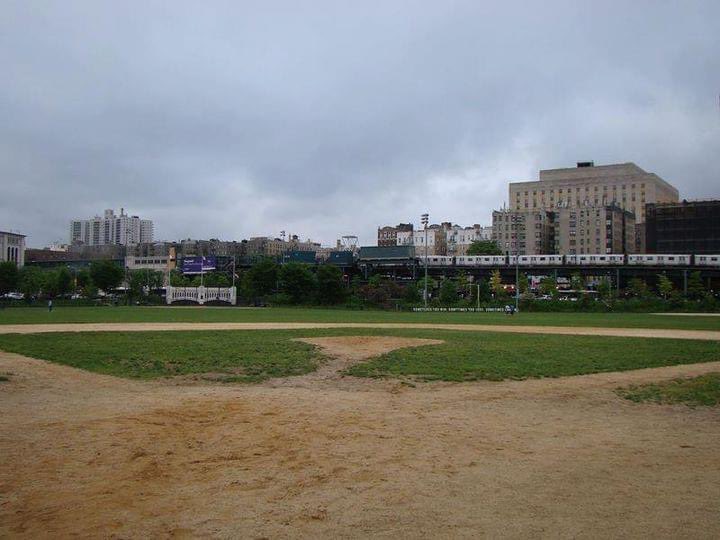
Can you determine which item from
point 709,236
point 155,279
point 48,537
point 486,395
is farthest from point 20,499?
point 709,236

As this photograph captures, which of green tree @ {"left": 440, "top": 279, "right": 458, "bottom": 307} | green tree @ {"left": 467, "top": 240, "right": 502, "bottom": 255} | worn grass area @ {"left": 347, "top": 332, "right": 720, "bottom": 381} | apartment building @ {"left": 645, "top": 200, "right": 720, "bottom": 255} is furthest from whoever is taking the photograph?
green tree @ {"left": 467, "top": 240, "right": 502, "bottom": 255}

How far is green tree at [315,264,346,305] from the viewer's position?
358 feet

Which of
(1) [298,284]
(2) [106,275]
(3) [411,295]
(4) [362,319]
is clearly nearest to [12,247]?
(2) [106,275]

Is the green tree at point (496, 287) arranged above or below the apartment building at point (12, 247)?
below

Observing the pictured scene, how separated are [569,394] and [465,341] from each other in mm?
13729

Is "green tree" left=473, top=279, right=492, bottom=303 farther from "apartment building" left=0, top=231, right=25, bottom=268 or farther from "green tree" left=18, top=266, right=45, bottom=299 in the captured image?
"apartment building" left=0, top=231, right=25, bottom=268

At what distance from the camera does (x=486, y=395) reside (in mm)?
16406

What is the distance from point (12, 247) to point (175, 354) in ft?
660

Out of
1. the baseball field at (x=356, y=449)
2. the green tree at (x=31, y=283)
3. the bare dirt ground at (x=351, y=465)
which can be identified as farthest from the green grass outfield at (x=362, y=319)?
the green tree at (x=31, y=283)

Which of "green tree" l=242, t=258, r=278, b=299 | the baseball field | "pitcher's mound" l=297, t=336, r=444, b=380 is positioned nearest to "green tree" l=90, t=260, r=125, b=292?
"green tree" l=242, t=258, r=278, b=299

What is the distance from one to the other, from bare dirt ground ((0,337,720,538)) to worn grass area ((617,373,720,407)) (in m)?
0.89

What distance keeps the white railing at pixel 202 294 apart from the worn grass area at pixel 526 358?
86.3 m

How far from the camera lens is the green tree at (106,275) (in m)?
130

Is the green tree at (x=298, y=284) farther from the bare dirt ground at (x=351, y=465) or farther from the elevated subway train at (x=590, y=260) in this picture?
the bare dirt ground at (x=351, y=465)
